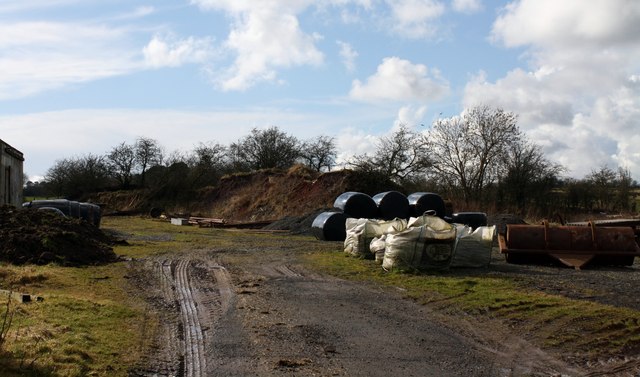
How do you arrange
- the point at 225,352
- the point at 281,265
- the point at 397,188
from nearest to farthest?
the point at 225,352
the point at 281,265
the point at 397,188

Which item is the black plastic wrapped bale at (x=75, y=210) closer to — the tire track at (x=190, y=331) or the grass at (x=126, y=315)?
the grass at (x=126, y=315)

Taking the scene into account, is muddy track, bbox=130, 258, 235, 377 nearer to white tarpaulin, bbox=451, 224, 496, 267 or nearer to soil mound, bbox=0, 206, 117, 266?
soil mound, bbox=0, 206, 117, 266

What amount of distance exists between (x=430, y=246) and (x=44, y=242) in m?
10.1

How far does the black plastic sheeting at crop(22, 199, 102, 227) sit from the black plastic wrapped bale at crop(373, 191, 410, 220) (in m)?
13.1

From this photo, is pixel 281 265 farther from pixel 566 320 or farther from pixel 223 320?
pixel 566 320

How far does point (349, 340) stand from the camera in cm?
812

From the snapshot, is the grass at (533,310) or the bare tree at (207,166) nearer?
the grass at (533,310)

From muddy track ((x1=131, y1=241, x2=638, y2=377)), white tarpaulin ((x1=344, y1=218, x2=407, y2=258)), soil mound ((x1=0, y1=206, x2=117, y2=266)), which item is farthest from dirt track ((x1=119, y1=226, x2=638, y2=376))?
white tarpaulin ((x1=344, y1=218, x2=407, y2=258))

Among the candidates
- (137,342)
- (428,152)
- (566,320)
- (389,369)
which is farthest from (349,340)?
(428,152)

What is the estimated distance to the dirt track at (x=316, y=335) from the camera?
6867 mm

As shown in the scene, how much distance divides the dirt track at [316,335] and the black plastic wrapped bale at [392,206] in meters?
15.0

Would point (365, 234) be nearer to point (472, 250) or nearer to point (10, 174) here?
point (472, 250)

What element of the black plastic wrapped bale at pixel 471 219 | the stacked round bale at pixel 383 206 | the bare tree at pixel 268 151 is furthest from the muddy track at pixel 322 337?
the bare tree at pixel 268 151

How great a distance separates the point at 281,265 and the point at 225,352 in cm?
934
